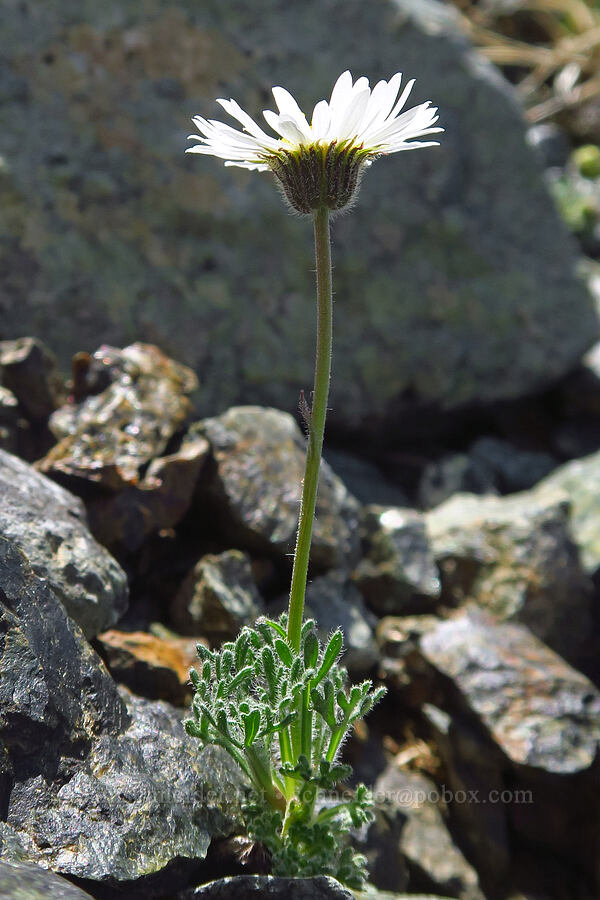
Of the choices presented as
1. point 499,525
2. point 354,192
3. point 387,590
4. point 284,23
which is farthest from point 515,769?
point 284,23

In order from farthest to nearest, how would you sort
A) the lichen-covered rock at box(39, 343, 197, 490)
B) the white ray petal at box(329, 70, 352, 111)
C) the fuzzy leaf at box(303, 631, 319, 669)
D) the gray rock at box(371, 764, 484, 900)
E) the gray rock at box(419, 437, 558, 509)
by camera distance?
the gray rock at box(419, 437, 558, 509) → the lichen-covered rock at box(39, 343, 197, 490) → the gray rock at box(371, 764, 484, 900) → the fuzzy leaf at box(303, 631, 319, 669) → the white ray petal at box(329, 70, 352, 111)

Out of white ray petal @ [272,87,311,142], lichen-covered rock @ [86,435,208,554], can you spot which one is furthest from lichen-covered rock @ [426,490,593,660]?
white ray petal @ [272,87,311,142]

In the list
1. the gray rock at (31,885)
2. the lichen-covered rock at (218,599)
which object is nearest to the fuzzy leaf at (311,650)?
the gray rock at (31,885)

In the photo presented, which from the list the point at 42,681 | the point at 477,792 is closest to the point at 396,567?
the point at 477,792

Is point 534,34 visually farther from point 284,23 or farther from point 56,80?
point 56,80

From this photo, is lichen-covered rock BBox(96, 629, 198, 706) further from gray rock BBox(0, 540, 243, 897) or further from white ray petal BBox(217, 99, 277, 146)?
white ray petal BBox(217, 99, 277, 146)

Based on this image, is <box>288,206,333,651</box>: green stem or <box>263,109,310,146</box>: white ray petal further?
<box>288,206,333,651</box>: green stem

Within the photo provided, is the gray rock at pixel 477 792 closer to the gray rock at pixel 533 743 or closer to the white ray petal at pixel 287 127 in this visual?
the gray rock at pixel 533 743
